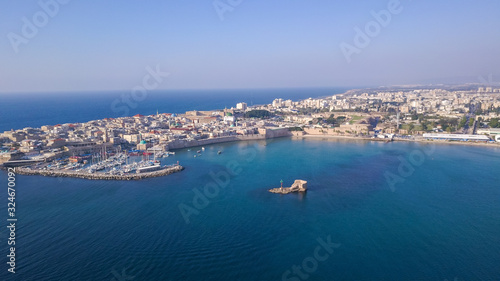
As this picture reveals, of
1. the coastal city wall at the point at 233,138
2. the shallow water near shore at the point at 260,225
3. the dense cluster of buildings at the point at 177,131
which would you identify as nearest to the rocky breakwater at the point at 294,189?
the shallow water near shore at the point at 260,225

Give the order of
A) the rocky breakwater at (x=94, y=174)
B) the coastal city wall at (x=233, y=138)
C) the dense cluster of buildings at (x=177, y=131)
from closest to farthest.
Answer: the rocky breakwater at (x=94, y=174) < the dense cluster of buildings at (x=177, y=131) < the coastal city wall at (x=233, y=138)

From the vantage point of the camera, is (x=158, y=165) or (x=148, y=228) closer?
(x=148, y=228)

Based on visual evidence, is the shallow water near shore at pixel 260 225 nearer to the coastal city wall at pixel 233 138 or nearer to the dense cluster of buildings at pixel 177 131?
the dense cluster of buildings at pixel 177 131

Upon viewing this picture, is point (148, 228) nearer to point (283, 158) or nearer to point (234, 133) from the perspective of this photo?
point (283, 158)

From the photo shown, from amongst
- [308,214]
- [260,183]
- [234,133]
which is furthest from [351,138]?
[308,214]

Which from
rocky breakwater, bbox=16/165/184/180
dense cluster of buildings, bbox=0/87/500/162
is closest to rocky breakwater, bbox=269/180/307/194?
rocky breakwater, bbox=16/165/184/180

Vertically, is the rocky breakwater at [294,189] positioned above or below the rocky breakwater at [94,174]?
below
